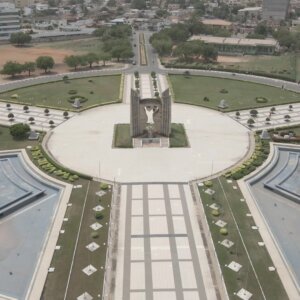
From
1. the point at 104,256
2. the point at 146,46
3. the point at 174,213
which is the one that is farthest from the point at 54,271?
the point at 146,46

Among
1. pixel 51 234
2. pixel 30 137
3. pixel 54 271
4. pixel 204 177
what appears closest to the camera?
pixel 54 271

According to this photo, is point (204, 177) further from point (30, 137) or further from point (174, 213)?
point (30, 137)

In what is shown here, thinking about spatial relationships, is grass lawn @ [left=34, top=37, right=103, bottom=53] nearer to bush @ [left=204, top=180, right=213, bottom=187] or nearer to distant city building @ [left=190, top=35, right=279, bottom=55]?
distant city building @ [left=190, top=35, right=279, bottom=55]

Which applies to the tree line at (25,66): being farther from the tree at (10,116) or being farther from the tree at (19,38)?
the tree at (19,38)

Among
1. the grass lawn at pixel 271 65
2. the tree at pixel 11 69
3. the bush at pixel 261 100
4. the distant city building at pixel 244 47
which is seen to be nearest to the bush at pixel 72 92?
the tree at pixel 11 69

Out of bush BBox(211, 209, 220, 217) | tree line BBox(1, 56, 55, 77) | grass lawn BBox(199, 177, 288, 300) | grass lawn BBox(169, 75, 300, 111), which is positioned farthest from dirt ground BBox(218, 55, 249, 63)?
bush BBox(211, 209, 220, 217)

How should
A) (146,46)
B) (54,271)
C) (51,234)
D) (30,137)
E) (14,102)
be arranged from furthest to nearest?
1. (146,46)
2. (14,102)
3. (30,137)
4. (51,234)
5. (54,271)
